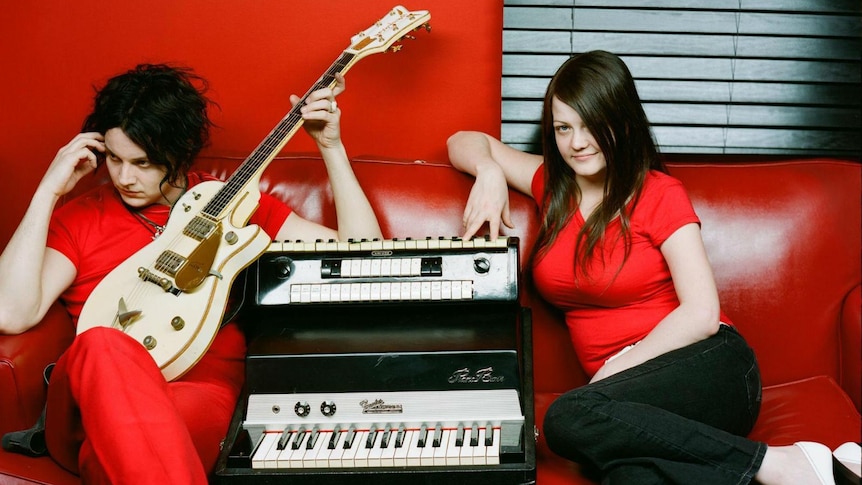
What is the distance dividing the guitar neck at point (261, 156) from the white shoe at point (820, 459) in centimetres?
134

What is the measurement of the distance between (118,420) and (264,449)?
285 mm

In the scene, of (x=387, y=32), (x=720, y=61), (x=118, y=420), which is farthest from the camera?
(x=720, y=61)

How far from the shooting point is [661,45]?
2.56m

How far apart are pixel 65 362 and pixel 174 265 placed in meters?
0.32

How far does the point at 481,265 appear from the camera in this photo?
178 centimetres

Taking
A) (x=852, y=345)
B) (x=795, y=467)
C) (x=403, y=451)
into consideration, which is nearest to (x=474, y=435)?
(x=403, y=451)

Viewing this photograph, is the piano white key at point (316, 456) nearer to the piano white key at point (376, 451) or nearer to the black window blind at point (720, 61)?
the piano white key at point (376, 451)

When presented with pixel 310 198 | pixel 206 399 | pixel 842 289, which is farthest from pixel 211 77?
pixel 842 289

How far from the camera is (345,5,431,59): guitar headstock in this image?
90.4 inches

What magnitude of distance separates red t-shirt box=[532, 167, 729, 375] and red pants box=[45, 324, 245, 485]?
923 mm

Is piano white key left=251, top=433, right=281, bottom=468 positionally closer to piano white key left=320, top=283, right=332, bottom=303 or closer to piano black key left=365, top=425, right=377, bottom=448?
piano black key left=365, top=425, right=377, bottom=448

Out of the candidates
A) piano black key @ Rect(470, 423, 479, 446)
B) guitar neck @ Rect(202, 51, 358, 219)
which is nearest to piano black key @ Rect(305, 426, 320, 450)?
piano black key @ Rect(470, 423, 479, 446)

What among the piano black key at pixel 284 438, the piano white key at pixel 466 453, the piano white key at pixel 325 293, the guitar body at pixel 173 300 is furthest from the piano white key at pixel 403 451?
the guitar body at pixel 173 300

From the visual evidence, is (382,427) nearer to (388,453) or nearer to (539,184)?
(388,453)
